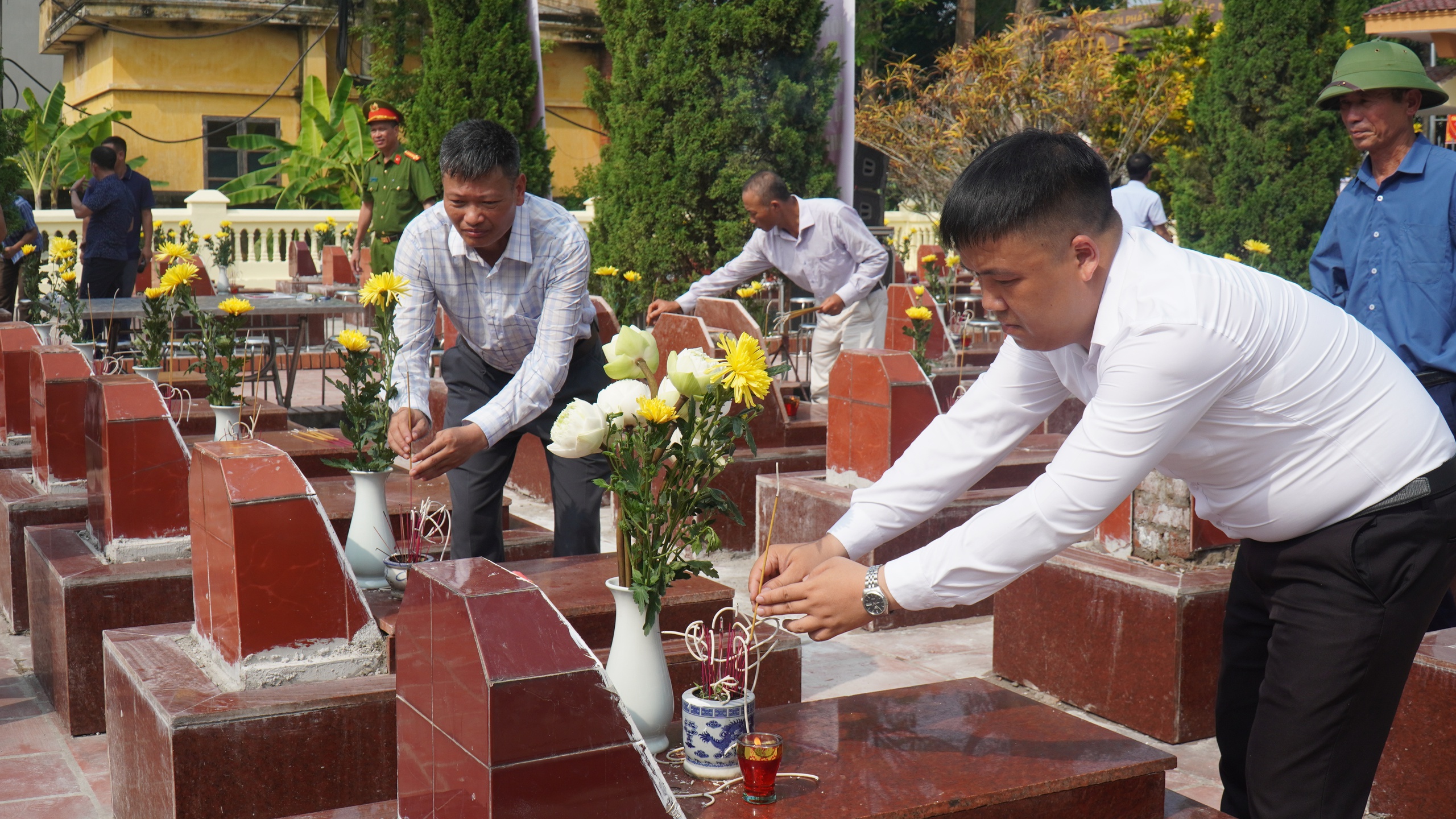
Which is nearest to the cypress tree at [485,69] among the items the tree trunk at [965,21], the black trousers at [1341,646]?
the black trousers at [1341,646]

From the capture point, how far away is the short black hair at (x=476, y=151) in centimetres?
363

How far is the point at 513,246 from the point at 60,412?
6.37 ft

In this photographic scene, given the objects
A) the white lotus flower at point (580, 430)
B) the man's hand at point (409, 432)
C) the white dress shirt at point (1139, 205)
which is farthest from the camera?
the white dress shirt at point (1139, 205)

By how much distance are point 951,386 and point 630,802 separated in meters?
6.57

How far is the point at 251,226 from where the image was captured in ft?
58.0

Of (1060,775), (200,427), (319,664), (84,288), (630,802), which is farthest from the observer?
(84,288)

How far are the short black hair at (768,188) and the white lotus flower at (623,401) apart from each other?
499cm

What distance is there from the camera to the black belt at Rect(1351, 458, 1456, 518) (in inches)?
85.1

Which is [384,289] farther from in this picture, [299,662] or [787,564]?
[787,564]

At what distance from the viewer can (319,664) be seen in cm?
292

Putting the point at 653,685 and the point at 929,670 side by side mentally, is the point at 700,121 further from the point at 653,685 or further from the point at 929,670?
the point at 653,685

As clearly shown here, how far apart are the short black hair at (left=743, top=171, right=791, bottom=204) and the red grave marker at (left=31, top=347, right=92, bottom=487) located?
145 inches

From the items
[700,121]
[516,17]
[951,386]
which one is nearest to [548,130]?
[516,17]

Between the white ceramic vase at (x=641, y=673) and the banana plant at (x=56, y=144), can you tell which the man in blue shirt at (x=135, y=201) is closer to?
the banana plant at (x=56, y=144)
